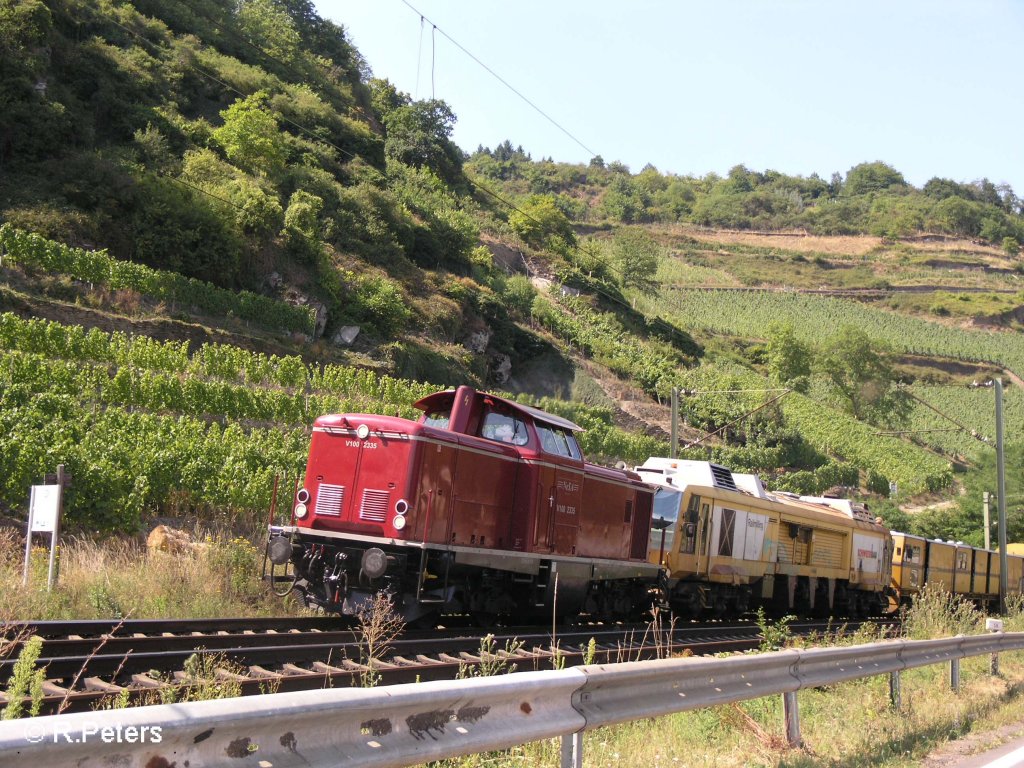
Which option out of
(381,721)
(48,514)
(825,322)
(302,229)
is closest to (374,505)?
(48,514)

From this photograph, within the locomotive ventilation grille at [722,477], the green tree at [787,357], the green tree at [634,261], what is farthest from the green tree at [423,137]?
the locomotive ventilation grille at [722,477]

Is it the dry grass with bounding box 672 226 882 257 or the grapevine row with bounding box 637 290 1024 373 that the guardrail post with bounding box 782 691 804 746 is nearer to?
the grapevine row with bounding box 637 290 1024 373

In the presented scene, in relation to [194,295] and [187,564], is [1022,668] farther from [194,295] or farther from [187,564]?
[194,295]

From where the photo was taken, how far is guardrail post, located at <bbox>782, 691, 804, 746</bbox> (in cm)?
741

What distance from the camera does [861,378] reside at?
79.3 m

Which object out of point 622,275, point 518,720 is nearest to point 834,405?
point 622,275

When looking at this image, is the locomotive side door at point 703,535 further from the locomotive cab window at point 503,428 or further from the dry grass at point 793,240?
the dry grass at point 793,240

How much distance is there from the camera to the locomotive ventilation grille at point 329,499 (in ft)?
37.9

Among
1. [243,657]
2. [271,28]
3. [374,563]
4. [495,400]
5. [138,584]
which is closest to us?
[243,657]

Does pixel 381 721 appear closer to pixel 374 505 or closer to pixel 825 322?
pixel 374 505

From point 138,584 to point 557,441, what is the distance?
19.9 ft

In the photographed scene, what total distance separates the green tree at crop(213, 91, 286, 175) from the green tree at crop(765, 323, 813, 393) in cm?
4664

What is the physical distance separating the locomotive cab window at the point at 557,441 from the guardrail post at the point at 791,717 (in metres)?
5.71

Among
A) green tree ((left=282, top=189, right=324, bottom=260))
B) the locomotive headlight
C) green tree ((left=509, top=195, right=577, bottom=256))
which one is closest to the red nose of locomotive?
the locomotive headlight
